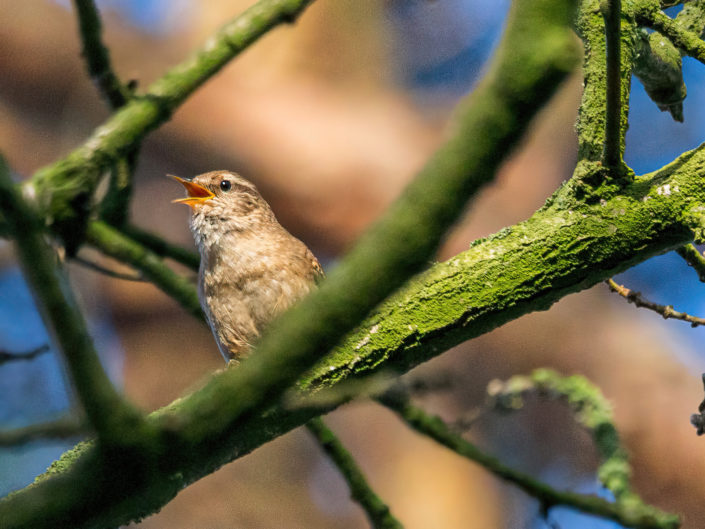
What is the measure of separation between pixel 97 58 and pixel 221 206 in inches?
72.4

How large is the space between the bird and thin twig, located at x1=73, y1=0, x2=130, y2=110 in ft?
4.74

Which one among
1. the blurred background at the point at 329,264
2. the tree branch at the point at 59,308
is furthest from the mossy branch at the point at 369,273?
the blurred background at the point at 329,264

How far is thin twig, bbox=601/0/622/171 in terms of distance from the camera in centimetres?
227

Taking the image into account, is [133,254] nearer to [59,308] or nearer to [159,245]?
[159,245]

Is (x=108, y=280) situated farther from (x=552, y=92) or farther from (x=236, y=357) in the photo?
(x=552, y=92)

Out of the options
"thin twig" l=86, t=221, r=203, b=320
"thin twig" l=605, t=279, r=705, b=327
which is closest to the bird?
"thin twig" l=86, t=221, r=203, b=320

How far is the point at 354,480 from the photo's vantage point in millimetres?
3371

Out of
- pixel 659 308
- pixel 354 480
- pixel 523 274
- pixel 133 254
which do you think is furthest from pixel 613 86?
pixel 133 254

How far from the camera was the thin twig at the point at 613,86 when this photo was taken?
227cm

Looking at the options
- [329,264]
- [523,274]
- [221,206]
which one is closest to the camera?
[523,274]

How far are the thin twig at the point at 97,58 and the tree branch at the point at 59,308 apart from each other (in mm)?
1762

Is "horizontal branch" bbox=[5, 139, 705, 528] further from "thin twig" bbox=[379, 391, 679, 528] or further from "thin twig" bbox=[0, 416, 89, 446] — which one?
"thin twig" bbox=[0, 416, 89, 446]

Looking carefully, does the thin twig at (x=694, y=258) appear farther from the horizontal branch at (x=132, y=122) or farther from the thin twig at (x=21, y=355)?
the thin twig at (x=21, y=355)

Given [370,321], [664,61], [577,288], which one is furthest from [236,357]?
[664,61]
